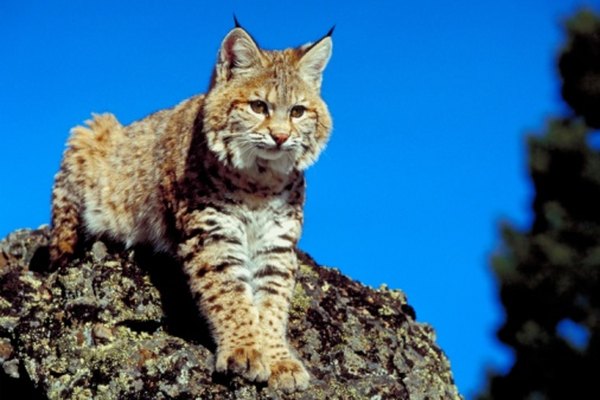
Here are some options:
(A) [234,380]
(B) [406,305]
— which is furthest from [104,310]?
(B) [406,305]

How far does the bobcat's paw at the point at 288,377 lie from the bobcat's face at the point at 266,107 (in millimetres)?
1261

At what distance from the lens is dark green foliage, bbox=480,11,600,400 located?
59.0 ft

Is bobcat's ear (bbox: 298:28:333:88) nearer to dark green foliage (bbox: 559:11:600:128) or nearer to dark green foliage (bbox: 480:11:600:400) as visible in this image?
dark green foliage (bbox: 480:11:600:400)

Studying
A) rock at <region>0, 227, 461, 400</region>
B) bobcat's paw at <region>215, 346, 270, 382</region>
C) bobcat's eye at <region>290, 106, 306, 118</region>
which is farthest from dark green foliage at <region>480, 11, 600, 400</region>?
bobcat's paw at <region>215, 346, 270, 382</region>

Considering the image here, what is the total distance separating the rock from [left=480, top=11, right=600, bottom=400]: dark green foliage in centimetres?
1168

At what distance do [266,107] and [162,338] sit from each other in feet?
5.02

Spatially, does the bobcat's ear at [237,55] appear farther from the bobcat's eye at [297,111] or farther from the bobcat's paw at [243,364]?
the bobcat's paw at [243,364]

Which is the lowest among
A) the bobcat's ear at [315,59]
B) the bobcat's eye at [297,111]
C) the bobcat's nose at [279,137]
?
the bobcat's nose at [279,137]

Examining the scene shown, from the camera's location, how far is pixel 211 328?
602cm

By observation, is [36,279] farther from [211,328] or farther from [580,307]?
[580,307]

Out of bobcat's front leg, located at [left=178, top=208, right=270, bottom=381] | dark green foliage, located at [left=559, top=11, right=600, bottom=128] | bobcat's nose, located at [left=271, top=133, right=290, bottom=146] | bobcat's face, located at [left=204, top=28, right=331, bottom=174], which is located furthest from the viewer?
dark green foliage, located at [left=559, top=11, right=600, bottom=128]

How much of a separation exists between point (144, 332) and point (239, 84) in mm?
1649

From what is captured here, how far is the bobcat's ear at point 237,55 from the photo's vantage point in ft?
20.9

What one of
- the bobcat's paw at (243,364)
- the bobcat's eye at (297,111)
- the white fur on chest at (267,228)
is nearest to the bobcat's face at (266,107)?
the bobcat's eye at (297,111)
